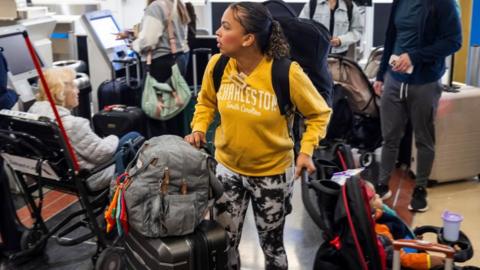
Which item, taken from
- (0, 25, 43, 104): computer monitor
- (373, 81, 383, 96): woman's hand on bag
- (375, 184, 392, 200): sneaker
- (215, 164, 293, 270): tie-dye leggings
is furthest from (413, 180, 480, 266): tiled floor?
(0, 25, 43, 104): computer monitor

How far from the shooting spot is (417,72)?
3.41 metres

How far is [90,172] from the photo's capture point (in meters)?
2.98

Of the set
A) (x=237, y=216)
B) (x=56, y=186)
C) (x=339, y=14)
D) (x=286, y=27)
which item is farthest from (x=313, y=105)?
(x=339, y=14)

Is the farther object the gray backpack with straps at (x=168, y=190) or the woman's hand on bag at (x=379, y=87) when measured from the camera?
the woman's hand on bag at (x=379, y=87)

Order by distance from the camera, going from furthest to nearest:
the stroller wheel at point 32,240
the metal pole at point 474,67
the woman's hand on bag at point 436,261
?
the metal pole at point 474,67, the stroller wheel at point 32,240, the woman's hand on bag at point 436,261

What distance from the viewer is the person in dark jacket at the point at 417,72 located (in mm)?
3314

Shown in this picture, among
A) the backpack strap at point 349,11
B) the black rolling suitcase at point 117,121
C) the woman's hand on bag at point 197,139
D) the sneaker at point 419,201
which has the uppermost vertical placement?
the backpack strap at point 349,11

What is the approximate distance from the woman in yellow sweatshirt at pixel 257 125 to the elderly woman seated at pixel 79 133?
2.89 ft

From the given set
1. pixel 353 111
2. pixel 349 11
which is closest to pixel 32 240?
pixel 353 111

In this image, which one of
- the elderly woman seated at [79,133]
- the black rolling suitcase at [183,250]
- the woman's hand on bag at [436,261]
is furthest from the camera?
the elderly woman seated at [79,133]

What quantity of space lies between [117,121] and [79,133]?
4.67ft

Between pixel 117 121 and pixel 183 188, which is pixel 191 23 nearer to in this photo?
pixel 117 121

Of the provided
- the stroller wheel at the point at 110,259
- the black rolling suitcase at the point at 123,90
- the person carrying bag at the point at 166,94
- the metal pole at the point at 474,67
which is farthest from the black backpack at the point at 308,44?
the black rolling suitcase at the point at 123,90

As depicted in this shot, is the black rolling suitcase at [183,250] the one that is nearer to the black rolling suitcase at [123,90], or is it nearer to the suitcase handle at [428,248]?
the suitcase handle at [428,248]
